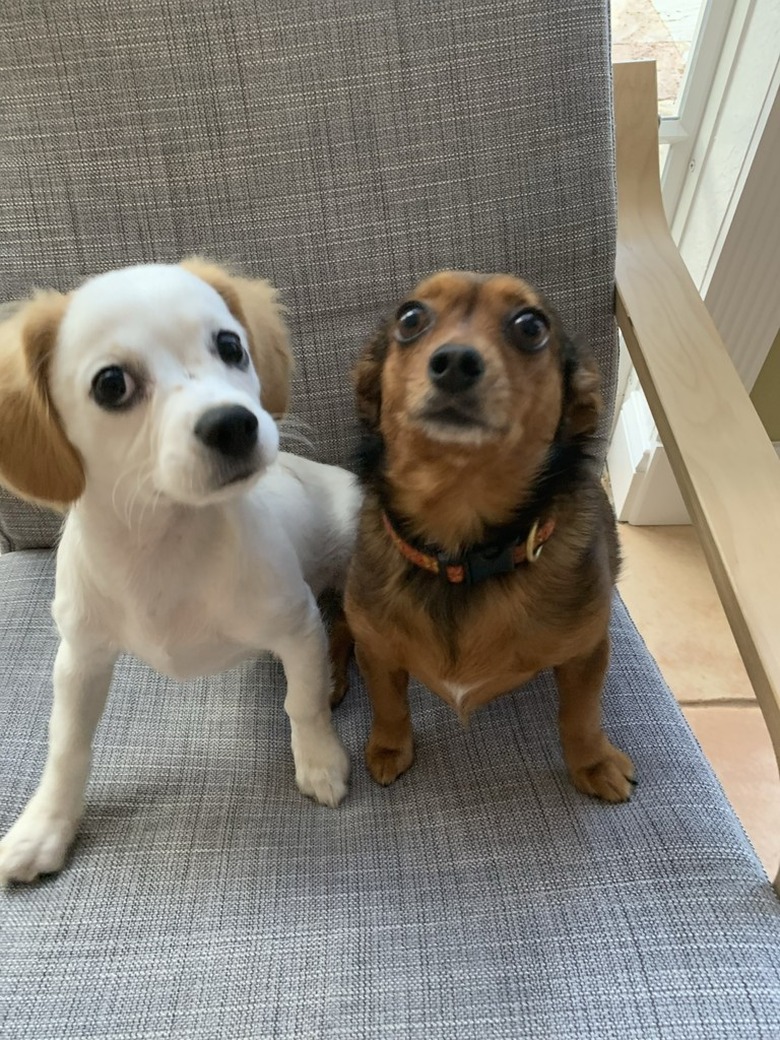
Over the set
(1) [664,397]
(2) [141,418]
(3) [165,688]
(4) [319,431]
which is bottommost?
(3) [165,688]

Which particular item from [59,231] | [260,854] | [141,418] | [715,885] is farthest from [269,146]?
[715,885]

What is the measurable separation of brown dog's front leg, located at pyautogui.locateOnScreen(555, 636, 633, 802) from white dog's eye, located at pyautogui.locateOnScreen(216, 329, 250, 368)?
0.43 meters

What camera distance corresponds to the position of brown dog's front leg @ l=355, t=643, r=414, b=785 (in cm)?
93

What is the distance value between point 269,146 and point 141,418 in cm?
50

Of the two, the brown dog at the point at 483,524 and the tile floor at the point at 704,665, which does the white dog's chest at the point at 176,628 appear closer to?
the brown dog at the point at 483,524

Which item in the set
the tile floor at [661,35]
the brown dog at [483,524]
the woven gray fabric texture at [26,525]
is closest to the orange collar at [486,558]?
the brown dog at [483,524]

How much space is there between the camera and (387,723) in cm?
94

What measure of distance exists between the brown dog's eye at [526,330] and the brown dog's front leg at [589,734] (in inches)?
12.3

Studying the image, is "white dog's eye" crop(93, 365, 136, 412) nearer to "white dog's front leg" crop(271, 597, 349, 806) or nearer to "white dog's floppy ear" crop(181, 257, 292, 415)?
"white dog's floppy ear" crop(181, 257, 292, 415)

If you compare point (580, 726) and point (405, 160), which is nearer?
point (580, 726)

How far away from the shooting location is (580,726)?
899 millimetres

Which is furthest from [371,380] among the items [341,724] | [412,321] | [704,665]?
[704,665]

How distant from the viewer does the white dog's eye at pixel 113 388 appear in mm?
694

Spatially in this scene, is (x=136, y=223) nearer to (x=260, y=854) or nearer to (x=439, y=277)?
(x=439, y=277)
